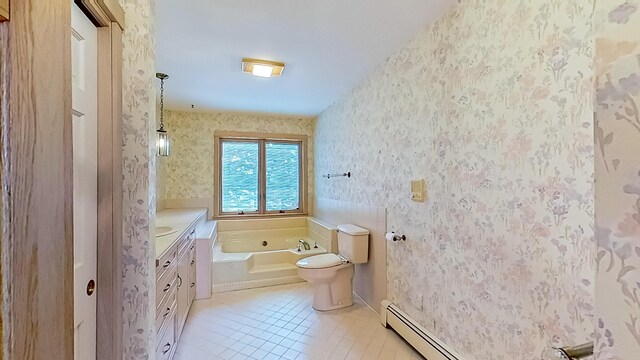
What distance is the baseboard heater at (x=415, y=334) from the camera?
182 centimetres

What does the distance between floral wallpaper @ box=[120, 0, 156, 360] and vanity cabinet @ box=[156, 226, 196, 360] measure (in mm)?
331

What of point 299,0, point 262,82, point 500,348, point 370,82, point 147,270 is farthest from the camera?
point 262,82

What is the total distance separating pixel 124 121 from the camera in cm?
123

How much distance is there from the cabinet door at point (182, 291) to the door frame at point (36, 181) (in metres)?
1.85

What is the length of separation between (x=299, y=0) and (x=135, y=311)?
1.80 meters

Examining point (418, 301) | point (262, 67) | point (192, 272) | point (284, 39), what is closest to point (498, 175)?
point (418, 301)

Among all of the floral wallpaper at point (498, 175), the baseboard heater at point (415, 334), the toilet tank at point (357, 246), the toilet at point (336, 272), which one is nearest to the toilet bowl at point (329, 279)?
the toilet at point (336, 272)

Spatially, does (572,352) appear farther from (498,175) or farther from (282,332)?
(282,332)

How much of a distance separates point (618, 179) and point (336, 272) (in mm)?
2575

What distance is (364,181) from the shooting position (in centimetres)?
295

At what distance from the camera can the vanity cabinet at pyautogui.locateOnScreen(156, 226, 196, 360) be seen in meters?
1.65

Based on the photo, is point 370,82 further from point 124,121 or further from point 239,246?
point 239,246

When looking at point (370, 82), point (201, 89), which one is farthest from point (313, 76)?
point (201, 89)

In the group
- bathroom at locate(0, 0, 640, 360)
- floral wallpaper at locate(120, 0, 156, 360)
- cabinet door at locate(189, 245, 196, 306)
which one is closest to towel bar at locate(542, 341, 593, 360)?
bathroom at locate(0, 0, 640, 360)
